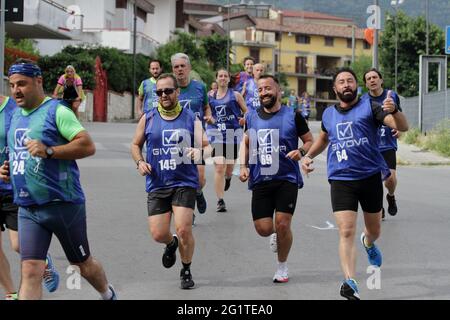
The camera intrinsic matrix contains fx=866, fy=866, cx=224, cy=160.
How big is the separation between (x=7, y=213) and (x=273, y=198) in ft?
8.23

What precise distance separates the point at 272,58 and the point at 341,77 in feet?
328

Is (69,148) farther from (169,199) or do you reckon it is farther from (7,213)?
(169,199)

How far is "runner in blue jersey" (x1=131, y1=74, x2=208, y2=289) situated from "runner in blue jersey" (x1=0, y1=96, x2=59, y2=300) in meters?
1.16

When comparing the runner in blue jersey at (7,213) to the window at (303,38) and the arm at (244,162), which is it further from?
the window at (303,38)

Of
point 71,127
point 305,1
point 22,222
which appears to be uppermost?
point 305,1

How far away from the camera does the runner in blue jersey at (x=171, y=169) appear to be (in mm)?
7816

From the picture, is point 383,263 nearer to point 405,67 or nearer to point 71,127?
point 71,127

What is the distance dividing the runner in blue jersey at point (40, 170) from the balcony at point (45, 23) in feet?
105

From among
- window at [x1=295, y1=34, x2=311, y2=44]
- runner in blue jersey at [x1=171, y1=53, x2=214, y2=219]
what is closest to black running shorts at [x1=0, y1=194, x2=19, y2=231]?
runner in blue jersey at [x1=171, y1=53, x2=214, y2=219]

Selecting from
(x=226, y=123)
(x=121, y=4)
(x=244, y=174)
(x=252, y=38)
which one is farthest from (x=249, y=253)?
(x=252, y=38)

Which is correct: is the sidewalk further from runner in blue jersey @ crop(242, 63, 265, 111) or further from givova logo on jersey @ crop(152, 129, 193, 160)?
givova logo on jersey @ crop(152, 129, 193, 160)

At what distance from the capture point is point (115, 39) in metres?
54.6

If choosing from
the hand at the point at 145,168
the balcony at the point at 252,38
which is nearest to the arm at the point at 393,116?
the hand at the point at 145,168

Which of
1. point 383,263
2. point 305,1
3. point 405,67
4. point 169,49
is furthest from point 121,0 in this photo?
point 305,1
